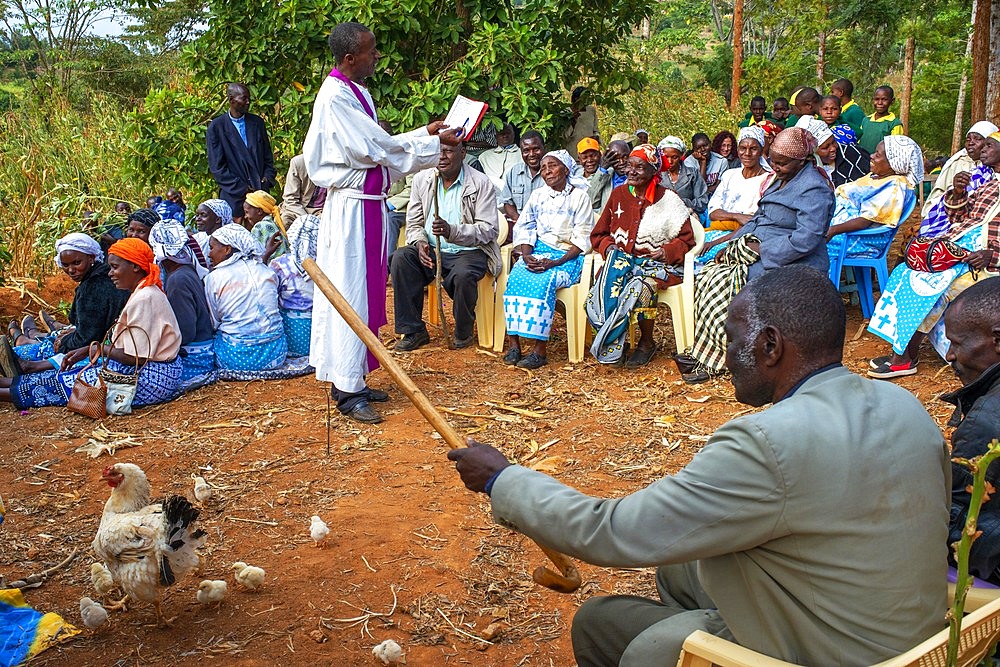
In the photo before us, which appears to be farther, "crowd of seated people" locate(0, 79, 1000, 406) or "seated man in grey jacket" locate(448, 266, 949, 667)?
"crowd of seated people" locate(0, 79, 1000, 406)

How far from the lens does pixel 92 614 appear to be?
3674 millimetres

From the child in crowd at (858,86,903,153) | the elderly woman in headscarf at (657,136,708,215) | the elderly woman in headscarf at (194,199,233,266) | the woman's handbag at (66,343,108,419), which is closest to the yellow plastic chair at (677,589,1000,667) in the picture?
the woman's handbag at (66,343,108,419)

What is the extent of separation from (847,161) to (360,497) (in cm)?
596

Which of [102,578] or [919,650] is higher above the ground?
[919,650]

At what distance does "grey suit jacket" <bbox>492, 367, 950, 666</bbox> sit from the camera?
1.96 m

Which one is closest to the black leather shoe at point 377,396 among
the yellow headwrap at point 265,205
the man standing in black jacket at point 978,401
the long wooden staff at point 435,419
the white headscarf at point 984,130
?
the yellow headwrap at point 265,205

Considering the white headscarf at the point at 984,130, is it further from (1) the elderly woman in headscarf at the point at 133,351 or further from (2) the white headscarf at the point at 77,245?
(2) the white headscarf at the point at 77,245

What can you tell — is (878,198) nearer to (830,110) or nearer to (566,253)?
(830,110)

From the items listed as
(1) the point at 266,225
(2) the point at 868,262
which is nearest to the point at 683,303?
(2) the point at 868,262

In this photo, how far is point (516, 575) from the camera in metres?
4.10

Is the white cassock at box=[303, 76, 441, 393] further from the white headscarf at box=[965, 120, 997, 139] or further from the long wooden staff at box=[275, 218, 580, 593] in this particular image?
the white headscarf at box=[965, 120, 997, 139]

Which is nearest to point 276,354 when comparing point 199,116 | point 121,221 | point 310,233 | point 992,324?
point 310,233

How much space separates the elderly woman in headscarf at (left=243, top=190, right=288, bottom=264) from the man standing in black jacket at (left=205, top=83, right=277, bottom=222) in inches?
56.1

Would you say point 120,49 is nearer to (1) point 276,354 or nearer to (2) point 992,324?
(1) point 276,354
